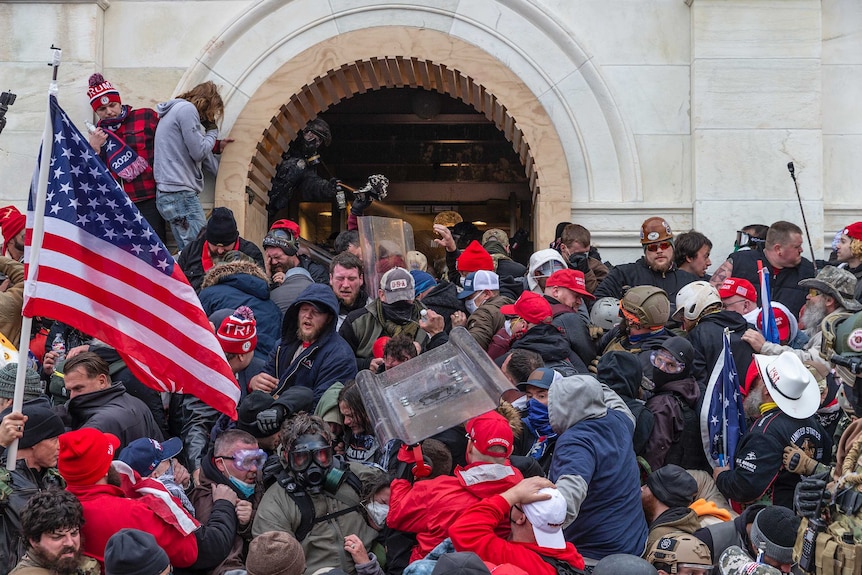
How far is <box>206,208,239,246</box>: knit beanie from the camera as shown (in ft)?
34.5

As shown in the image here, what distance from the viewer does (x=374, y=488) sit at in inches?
286

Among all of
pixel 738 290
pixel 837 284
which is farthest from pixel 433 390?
pixel 837 284

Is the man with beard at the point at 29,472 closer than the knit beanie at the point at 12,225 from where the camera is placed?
Yes

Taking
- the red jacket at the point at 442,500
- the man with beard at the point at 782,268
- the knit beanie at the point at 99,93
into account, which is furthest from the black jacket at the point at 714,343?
the knit beanie at the point at 99,93

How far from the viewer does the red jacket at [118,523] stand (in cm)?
638

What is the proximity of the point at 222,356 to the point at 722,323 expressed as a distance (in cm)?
363

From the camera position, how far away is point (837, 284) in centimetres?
918

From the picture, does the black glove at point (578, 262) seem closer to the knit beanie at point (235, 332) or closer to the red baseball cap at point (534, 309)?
the red baseball cap at point (534, 309)

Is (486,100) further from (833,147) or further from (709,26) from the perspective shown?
(833,147)

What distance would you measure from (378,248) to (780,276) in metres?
3.40

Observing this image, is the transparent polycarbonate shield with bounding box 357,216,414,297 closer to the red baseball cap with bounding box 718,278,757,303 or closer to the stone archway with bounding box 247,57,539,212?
the stone archway with bounding box 247,57,539,212

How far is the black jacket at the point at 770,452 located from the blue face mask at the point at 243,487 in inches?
111

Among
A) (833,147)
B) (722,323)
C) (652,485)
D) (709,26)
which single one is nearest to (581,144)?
(709,26)

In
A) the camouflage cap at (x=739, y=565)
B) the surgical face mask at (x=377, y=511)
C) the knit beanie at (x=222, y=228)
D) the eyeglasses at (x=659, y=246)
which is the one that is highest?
the knit beanie at (x=222, y=228)
